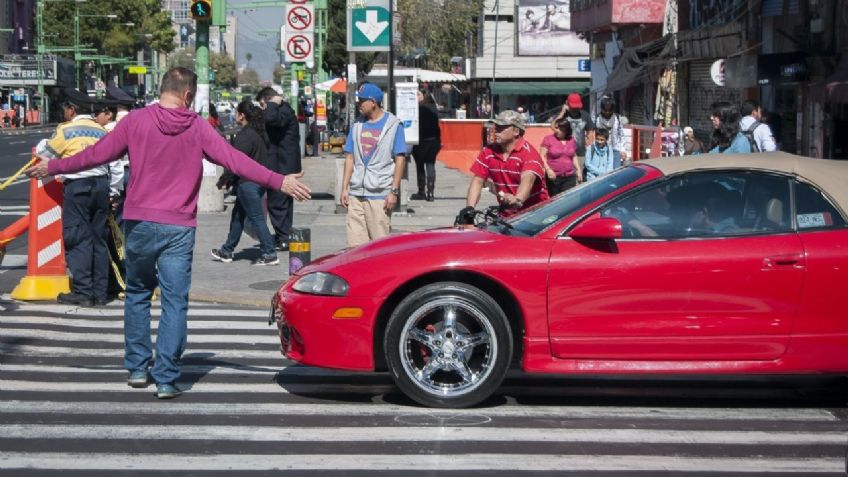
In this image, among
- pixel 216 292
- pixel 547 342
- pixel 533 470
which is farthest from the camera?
pixel 216 292

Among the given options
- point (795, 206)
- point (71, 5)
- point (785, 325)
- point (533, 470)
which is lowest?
point (533, 470)

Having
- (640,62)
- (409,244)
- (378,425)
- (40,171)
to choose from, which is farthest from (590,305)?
(640,62)

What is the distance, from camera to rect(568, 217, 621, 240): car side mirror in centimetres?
717

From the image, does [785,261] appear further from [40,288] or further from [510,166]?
[40,288]

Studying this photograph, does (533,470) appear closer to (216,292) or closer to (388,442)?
(388,442)

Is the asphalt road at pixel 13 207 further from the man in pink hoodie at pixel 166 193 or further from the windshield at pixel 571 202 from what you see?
the windshield at pixel 571 202

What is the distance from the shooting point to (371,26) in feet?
61.5

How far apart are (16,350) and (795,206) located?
5334mm

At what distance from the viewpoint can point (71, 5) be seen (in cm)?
10325

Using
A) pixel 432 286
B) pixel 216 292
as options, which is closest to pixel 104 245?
pixel 216 292

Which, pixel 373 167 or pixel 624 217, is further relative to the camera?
pixel 373 167

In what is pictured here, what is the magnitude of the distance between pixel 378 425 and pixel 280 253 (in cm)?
846

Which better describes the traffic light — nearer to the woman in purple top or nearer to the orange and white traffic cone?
the woman in purple top

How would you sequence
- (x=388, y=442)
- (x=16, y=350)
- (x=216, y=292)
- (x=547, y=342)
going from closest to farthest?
(x=388, y=442), (x=547, y=342), (x=16, y=350), (x=216, y=292)
